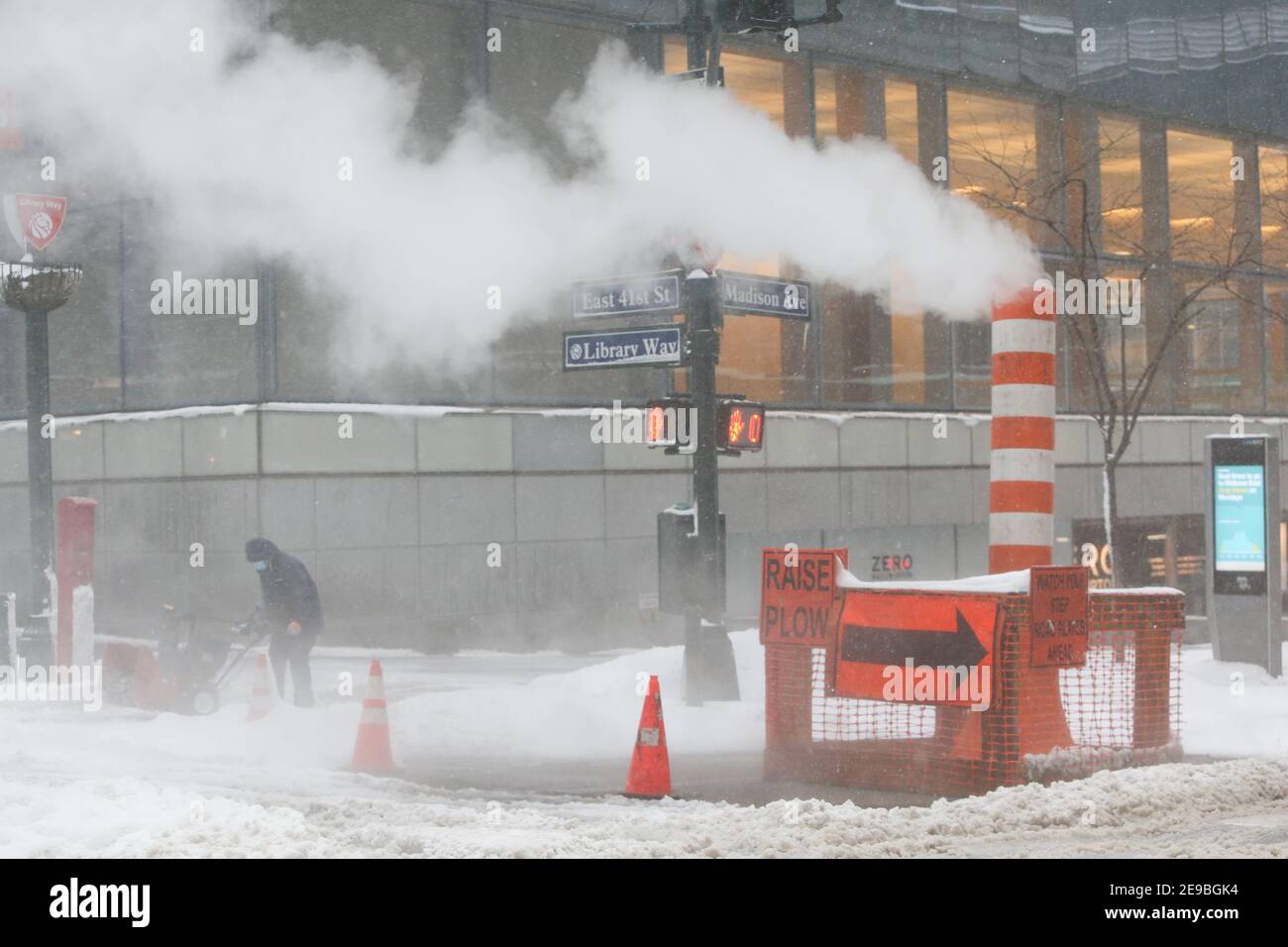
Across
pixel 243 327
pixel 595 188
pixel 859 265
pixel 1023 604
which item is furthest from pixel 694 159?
pixel 1023 604

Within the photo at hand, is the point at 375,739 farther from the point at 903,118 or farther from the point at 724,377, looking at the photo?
the point at 903,118

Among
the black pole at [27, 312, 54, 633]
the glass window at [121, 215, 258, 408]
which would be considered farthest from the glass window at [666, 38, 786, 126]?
the black pole at [27, 312, 54, 633]

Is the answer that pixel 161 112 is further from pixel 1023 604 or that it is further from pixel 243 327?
pixel 1023 604

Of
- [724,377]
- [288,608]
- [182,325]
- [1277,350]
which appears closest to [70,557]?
[288,608]

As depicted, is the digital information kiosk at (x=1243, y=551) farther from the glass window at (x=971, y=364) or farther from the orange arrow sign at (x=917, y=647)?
the glass window at (x=971, y=364)

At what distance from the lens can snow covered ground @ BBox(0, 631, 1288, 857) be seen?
773 cm

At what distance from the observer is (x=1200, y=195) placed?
87.0 ft

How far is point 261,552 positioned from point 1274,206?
779 inches

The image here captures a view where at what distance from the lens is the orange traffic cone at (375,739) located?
423 inches

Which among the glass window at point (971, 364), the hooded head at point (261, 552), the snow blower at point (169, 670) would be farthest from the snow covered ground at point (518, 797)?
the glass window at point (971, 364)

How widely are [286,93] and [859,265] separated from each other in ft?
19.7

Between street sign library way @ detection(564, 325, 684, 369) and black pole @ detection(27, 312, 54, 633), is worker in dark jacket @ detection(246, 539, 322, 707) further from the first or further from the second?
street sign library way @ detection(564, 325, 684, 369)

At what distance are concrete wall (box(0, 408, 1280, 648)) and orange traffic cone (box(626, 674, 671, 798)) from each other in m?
8.25
